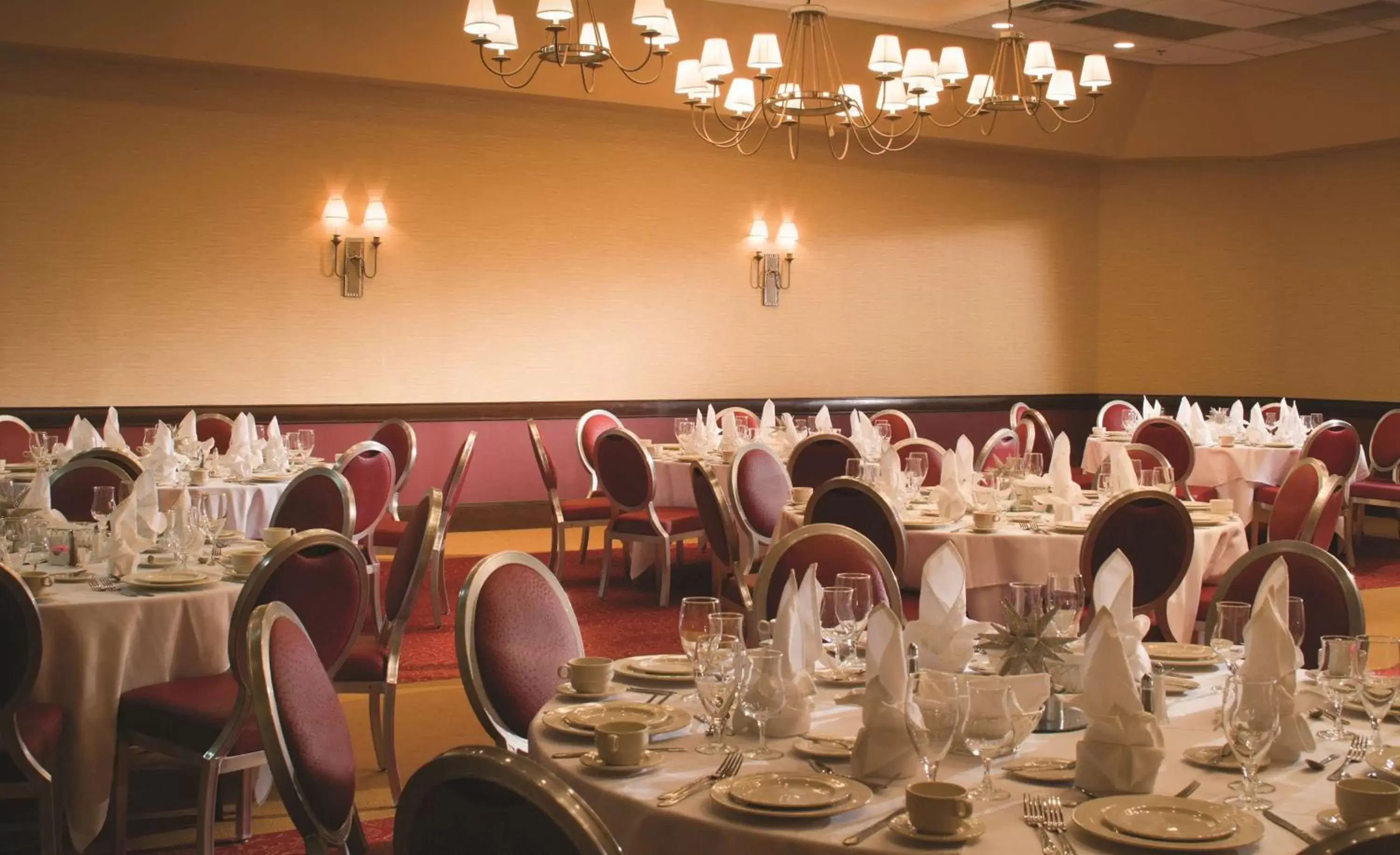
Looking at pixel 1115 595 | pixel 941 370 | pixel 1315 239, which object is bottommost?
pixel 1115 595

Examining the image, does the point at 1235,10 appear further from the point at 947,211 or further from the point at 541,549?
the point at 541,549

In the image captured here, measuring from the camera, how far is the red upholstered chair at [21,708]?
11.3 ft

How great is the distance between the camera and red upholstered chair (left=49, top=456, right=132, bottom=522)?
226 inches

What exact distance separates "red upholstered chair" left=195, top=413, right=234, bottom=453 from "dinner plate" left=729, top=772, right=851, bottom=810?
22.8 feet

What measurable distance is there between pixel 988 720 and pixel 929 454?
5709mm

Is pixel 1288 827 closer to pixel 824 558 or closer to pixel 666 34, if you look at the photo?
pixel 824 558

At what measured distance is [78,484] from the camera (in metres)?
5.78

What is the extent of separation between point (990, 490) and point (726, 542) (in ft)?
3.84

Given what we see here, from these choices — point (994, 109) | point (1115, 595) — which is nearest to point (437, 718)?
point (1115, 595)

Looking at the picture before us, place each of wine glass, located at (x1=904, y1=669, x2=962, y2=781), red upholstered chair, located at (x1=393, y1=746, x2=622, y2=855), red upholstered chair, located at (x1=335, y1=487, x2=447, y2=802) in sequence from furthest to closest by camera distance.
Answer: red upholstered chair, located at (x1=335, y1=487, x2=447, y2=802) → wine glass, located at (x1=904, y1=669, x2=962, y2=781) → red upholstered chair, located at (x1=393, y1=746, x2=622, y2=855)

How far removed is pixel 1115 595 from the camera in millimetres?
2834

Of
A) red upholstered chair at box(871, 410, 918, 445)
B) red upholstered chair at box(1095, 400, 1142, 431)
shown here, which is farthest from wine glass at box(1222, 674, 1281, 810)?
red upholstered chair at box(1095, 400, 1142, 431)

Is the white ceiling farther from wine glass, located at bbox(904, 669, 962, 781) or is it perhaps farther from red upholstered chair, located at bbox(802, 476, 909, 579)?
wine glass, located at bbox(904, 669, 962, 781)

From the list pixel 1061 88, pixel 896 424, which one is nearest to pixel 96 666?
pixel 1061 88
